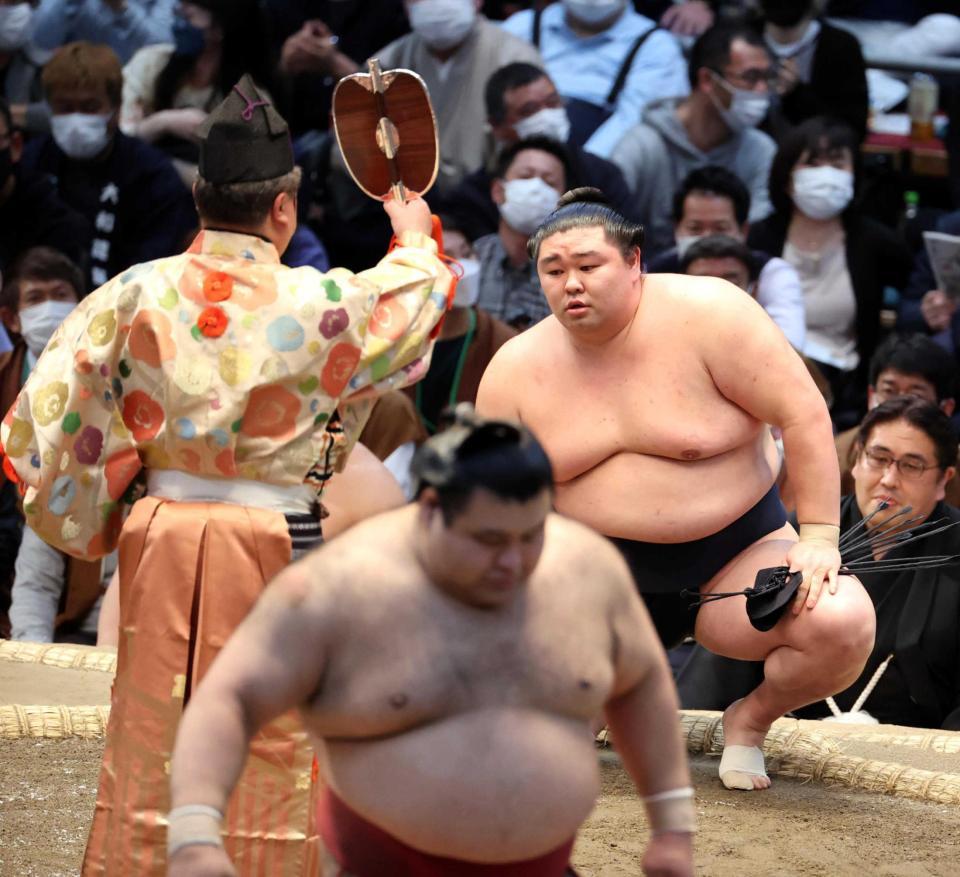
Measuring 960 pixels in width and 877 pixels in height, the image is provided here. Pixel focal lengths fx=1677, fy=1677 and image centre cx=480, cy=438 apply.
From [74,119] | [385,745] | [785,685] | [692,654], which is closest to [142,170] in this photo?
[74,119]

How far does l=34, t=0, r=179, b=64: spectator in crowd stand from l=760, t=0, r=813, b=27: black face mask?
204 centimetres

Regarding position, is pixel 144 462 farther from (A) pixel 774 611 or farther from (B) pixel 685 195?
(B) pixel 685 195

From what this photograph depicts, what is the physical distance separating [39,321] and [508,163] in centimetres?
143

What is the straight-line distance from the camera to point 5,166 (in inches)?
192

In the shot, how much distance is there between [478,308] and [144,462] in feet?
8.06

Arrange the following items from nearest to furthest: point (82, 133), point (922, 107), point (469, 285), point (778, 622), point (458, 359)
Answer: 1. point (778, 622)
2. point (458, 359)
3. point (469, 285)
4. point (82, 133)
5. point (922, 107)

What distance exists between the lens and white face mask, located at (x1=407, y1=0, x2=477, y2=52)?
5.32m

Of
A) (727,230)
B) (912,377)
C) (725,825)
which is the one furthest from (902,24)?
(725,825)

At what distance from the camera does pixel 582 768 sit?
1746 mm

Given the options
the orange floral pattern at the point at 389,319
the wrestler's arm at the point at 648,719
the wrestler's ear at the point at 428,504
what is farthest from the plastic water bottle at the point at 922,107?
the wrestler's ear at the point at 428,504

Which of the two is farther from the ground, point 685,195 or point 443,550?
point 443,550

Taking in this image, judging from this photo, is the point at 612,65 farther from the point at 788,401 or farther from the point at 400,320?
the point at 400,320

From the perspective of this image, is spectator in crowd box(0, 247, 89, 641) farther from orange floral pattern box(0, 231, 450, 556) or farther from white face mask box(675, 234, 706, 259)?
orange floral pattern box(0, 231, 450, 556)

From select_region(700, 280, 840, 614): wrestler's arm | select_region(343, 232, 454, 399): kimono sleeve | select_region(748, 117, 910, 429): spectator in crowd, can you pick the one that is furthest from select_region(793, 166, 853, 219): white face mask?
select_region(343, 232, 454, 399): kimono sleeve
